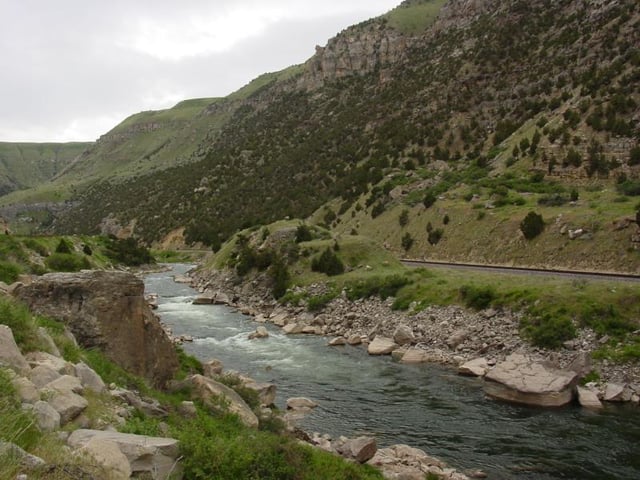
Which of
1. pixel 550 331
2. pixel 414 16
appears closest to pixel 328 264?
pixel 550 331

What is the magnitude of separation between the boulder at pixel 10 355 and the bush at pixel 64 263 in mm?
32745

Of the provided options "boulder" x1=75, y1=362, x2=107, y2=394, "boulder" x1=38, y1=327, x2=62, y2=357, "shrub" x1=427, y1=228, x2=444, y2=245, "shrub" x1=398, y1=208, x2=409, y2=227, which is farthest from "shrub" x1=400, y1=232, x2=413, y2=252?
"boulder" x1=75, y1=362, x2=107, y2=394

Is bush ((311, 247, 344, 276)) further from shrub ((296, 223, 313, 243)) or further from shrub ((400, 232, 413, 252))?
shrub ((400, 232, 413, 252))

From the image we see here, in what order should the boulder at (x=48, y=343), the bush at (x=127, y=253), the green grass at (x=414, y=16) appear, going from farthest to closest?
the green grass at (x=414, y=16), the bush at (x=127, y=253), the boulder at (x=48, y=343)

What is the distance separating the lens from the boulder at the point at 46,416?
6.38 meters

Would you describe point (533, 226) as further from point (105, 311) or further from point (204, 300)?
point (105, 311)

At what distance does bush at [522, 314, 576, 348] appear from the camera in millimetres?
22328

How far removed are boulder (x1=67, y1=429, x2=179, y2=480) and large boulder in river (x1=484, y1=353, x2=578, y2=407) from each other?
49.0 ft

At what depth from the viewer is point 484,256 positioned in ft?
140

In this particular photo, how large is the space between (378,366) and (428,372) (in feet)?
8.36

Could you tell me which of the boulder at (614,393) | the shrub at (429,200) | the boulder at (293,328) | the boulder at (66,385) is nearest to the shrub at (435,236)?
the shrub at (429,200)

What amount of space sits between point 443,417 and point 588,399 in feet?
17.8

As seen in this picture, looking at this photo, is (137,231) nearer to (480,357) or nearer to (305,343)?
(305,343)

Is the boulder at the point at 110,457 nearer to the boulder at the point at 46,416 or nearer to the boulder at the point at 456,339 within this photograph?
the boulder at the point at 46,416
